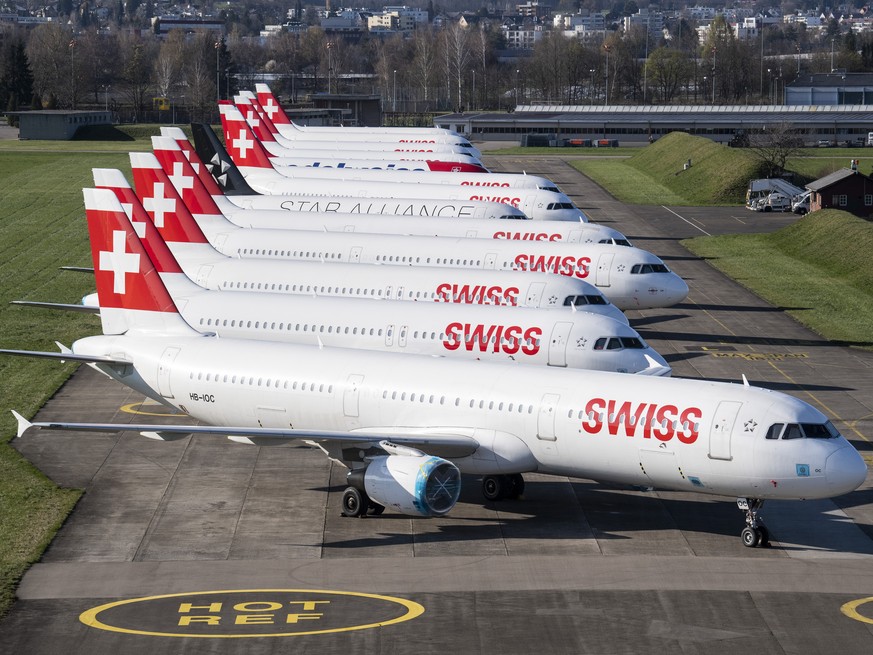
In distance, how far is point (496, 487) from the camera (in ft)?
143

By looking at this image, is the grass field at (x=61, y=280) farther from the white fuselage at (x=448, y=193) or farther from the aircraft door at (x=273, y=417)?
the white fuselage at (x=448, y=193)

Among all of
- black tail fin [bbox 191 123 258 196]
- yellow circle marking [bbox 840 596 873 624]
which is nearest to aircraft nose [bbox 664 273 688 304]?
black tail fin [bbox 191 123 258 196]

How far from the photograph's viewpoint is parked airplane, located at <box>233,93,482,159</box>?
13475 cm

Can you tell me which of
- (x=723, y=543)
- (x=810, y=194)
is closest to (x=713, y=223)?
(x=810, y=194)

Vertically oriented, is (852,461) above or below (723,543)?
above

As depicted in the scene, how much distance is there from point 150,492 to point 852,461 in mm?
21409

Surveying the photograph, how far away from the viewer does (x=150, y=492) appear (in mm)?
44625

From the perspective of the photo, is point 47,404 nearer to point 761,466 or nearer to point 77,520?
point 77,520

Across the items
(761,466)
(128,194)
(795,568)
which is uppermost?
(128,194)

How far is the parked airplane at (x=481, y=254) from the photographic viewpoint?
68.9m

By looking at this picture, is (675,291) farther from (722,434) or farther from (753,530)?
(722,434)

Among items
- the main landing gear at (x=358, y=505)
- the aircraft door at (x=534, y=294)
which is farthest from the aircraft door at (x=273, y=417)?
the aircraft door at (x=534, y=294)

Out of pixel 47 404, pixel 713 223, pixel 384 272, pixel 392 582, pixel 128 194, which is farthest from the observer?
pixel 713 223

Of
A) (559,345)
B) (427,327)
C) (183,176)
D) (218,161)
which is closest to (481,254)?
(427,327)
